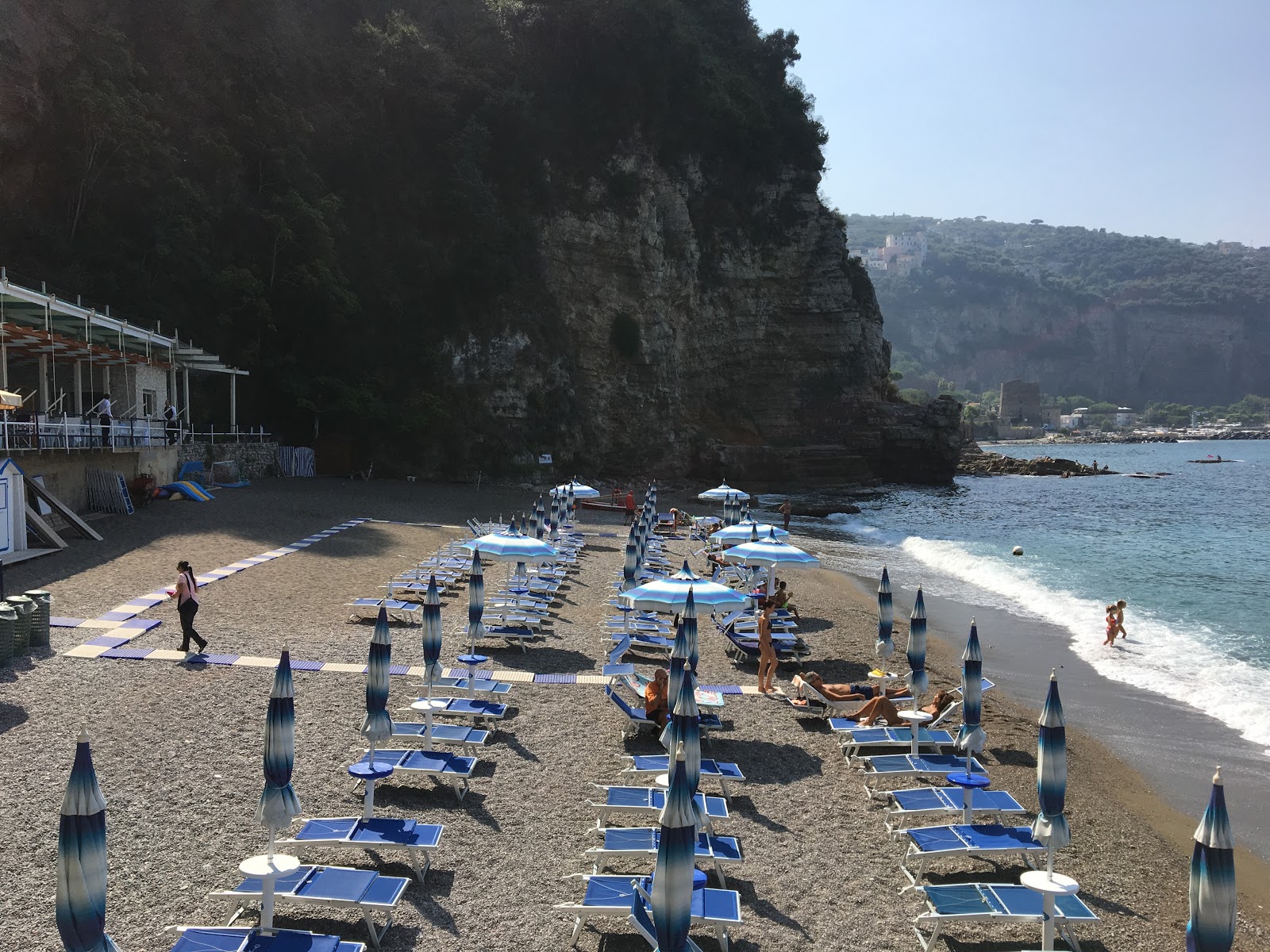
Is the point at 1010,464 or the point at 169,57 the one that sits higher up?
the point at 169,57

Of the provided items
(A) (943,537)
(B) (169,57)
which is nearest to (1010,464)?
(A) (943,537)

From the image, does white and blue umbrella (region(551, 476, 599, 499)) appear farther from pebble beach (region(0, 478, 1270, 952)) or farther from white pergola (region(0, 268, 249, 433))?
white pergola (region(0, 268, 249, 433))

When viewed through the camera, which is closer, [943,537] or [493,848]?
[493,848]

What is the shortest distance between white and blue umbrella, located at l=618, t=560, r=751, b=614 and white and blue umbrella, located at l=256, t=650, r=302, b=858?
6557 millimetres

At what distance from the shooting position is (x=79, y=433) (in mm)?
23219

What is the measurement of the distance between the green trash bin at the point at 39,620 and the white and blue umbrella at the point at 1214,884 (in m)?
13.2

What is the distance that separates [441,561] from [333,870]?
13.8 m

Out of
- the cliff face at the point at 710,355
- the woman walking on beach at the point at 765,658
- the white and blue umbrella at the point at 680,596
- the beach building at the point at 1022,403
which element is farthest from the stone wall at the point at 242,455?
the beach building at the point at 1022,403

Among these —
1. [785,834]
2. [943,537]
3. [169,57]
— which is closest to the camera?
[785,834]

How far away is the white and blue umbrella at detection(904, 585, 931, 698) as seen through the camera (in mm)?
10438

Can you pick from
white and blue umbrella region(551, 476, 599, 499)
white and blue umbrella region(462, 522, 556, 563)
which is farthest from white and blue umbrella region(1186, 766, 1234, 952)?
white and blue umbrella region(551, 476, 599, 499)

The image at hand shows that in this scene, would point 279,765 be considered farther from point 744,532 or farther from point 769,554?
point 744,532

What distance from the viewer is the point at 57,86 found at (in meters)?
36.2

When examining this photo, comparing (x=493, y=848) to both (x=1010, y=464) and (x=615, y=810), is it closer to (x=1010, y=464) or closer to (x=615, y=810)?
(x=615, y=810)
